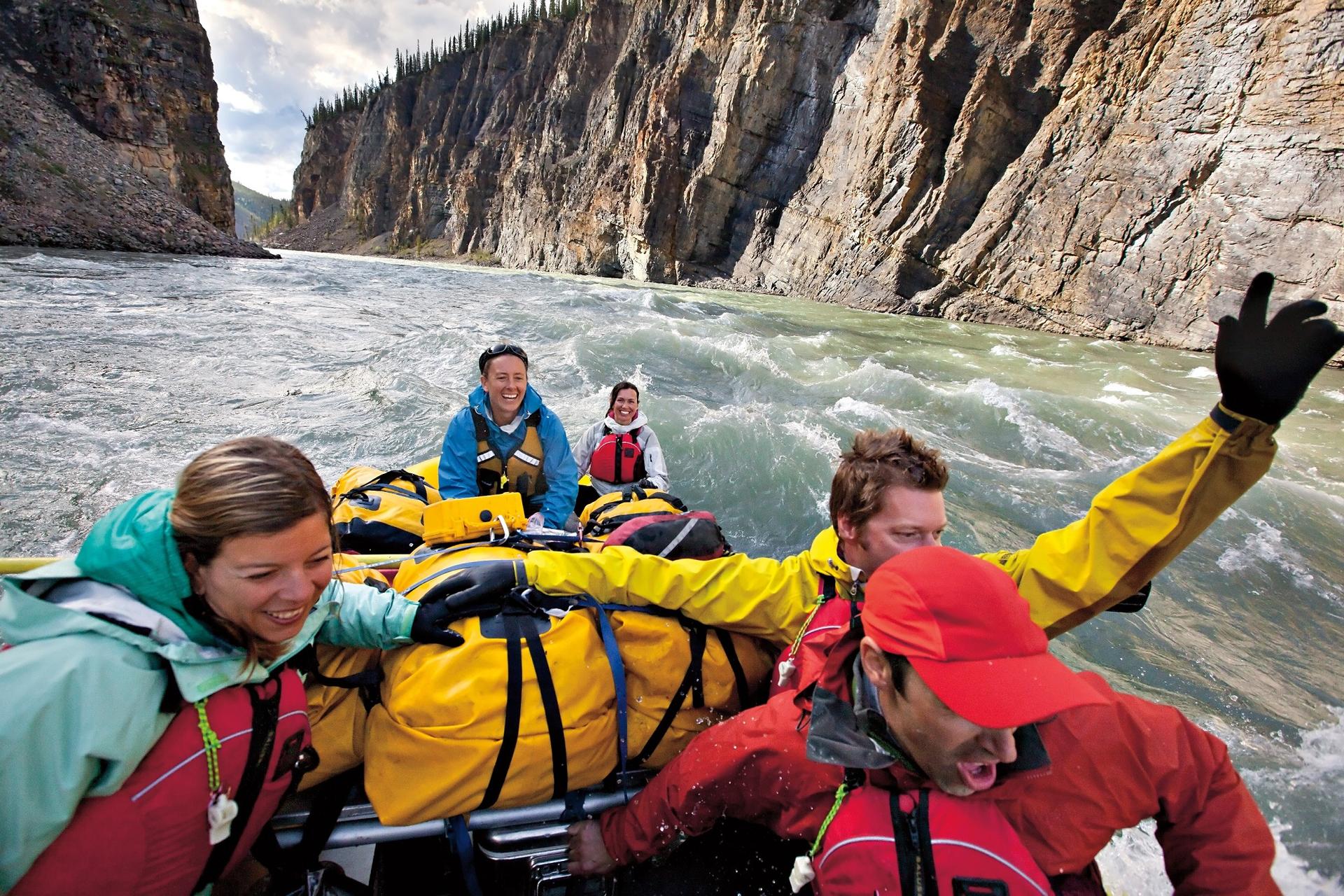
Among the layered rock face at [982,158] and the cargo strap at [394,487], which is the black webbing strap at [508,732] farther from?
the layered rock face at [982,158]

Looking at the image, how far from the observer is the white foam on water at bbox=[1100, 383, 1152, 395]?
9477mm

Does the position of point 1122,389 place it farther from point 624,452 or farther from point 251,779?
point 251,779

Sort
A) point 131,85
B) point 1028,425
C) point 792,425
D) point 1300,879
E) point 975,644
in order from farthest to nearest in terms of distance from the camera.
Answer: point 131,85
point 1028,425
point 792,425
point 1300,879
point 975,644

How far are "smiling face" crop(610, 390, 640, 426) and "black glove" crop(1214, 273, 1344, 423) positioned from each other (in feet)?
11.9

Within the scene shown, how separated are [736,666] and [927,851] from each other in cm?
82

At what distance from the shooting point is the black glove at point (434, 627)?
1543mm

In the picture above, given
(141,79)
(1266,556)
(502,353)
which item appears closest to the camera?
(502,353)

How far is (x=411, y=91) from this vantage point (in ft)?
243

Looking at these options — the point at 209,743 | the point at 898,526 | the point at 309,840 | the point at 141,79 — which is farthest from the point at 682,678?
the point at 141,79

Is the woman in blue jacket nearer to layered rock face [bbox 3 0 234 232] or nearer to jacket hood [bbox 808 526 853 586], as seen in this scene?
jacket hood [bbox 808 526 853 586]

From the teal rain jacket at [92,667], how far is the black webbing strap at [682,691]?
1.05m

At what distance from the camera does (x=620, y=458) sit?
4660 millimetres

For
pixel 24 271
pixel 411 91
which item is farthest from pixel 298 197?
pixel 24 271

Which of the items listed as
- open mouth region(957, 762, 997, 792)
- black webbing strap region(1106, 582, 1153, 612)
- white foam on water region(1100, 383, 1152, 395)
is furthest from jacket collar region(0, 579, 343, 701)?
white foam on water region(1100, 383, 1152, 395)
